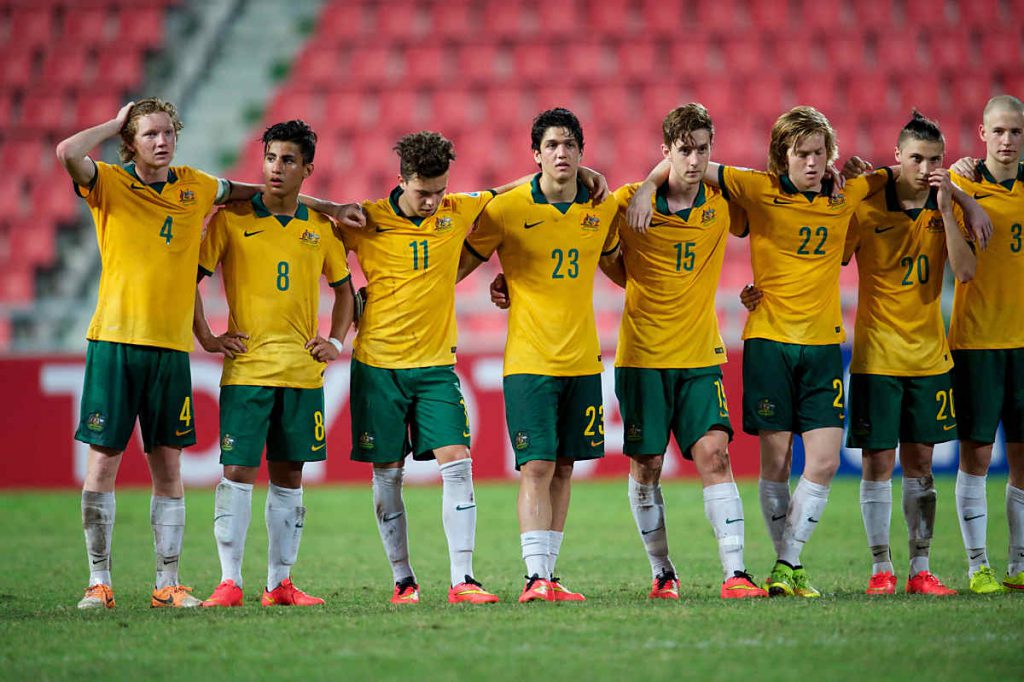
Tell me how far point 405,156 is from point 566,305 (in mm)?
1065

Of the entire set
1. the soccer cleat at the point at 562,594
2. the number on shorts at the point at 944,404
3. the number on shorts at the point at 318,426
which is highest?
the number on shorts at the point at 944,404

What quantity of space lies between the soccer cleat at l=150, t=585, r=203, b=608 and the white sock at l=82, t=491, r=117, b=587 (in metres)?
0.25

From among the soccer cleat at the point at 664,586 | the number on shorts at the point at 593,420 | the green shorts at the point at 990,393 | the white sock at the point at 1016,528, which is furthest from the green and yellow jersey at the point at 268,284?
the white sock at the point at 1016,528

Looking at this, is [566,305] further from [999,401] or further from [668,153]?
[999,401]

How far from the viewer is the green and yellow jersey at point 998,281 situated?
6977 millimetres

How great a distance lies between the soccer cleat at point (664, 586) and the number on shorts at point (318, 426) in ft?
5.95

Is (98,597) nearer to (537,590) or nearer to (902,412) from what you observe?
(537,590)

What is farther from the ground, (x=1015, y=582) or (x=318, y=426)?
(x=318, y=426)

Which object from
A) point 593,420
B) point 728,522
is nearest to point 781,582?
point 728,522

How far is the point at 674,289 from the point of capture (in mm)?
6645

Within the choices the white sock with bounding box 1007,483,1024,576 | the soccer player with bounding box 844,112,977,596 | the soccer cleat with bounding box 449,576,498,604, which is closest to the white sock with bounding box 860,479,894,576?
the soccer player with bounding box 844,112,977,596

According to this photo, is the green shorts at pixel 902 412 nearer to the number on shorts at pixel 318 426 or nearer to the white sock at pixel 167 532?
the number on shorts at pixel 318 426

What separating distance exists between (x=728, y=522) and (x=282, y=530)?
7.14 ft

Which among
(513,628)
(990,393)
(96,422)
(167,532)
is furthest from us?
(990,393)
